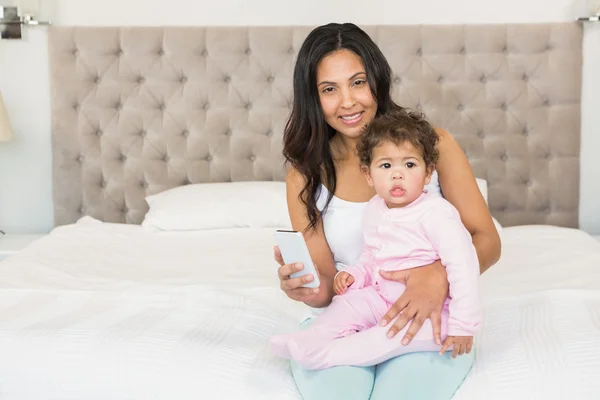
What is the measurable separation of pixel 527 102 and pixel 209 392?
6.97ft

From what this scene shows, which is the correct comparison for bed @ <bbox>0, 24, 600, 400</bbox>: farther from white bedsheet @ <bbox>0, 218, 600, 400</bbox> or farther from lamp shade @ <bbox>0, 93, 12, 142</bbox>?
lamp shade @ <bbox>0, 93, 12, 142</bbox>

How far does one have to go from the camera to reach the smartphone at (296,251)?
5.29ft

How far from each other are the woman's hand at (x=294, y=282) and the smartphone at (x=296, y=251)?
0.01 metres

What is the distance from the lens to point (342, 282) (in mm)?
1706

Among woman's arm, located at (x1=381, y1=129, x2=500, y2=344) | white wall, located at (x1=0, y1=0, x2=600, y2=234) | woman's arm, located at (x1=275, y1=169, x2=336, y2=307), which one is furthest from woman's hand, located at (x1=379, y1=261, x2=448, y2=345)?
white wall, located at (x1=0, y1=0, x2=600, y2=234)

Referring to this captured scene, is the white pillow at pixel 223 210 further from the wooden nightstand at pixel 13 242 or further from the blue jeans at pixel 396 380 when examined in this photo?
the blue jeans at pixel 396 380

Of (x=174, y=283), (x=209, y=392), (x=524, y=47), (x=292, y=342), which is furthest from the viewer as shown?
(x=524, y=47)

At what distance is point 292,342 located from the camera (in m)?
1.50

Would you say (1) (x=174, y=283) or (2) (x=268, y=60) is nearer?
(1) (x=174, y=283)

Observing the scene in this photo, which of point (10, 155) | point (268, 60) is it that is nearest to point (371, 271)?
point (268, 60)

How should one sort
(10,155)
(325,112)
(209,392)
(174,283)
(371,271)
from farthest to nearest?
(10,155), (174,283), (325,112), (371,271), (209,392)

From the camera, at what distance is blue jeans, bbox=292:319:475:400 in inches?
58.4

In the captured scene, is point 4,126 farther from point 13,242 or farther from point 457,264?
point 457,264

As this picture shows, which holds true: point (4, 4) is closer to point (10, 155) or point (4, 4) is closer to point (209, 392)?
point (10, 155)
